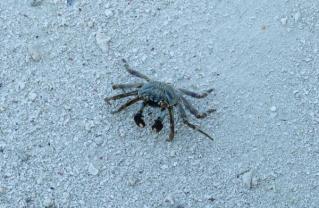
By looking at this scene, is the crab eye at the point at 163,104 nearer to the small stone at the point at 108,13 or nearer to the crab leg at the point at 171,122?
the crab leg at the point at 171,122

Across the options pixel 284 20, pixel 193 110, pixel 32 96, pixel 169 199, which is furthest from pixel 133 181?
pixel 284 20

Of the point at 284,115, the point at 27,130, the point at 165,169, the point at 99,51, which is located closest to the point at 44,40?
the point at 99,51

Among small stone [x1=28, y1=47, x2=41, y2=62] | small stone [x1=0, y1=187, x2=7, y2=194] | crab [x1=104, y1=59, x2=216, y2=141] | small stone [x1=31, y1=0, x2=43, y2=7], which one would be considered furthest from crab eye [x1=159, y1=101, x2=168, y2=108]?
small stone [x1=31, y1=0, x2=43, y2=7]

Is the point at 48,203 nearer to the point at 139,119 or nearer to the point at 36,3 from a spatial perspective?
the point at 139,119

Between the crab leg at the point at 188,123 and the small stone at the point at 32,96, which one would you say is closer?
the crab leg at the point at 188,123

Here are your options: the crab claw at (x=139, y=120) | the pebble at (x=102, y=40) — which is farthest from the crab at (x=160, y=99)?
the pebble at (x=102, y=40)

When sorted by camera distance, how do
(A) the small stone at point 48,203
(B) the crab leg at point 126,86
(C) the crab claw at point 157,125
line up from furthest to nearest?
(B) the crab leg at point 126,86 → (C) the crab claw at point 157,125 → (A) the small stone at point 48,203

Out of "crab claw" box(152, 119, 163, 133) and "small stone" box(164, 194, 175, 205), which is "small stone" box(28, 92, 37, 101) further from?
"small stone" box(164, 194, 175, 205)
